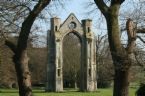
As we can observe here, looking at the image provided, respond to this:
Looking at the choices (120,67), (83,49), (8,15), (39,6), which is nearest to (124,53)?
(120,67)

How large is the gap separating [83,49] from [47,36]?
663 centimetres

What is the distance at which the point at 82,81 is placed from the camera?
73438mm

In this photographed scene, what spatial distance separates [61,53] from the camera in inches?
2847

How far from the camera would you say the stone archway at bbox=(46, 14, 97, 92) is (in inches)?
2820

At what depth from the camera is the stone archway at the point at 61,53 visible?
71.6 meters

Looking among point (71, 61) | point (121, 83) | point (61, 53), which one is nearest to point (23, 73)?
point (121, 83)

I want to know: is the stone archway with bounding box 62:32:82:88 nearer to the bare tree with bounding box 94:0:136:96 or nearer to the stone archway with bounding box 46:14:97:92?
the stone archway with bounding box 46:14:97:92

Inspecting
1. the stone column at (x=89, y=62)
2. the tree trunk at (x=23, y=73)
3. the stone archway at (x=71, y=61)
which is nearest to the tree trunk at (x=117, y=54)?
the tree trunk at (x=23, y=73)

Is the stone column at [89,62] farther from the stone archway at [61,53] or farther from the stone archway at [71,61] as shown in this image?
the stone archway at [71,61]

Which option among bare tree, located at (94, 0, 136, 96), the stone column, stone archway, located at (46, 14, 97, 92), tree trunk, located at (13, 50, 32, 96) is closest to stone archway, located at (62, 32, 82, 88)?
stone archway, located at (46, 14, 97, 92)

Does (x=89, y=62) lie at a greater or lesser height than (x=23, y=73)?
greater

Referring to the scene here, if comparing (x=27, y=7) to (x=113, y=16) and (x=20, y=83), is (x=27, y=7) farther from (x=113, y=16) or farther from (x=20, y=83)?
(x=113, y=16)

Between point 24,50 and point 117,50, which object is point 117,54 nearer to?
point 117,50

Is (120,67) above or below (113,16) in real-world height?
below
